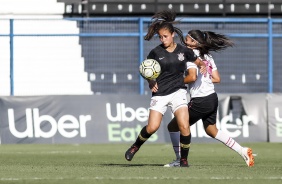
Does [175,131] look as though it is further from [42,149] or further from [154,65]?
[42,149]

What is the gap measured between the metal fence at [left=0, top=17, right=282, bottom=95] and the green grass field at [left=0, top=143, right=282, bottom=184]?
3.04 metres

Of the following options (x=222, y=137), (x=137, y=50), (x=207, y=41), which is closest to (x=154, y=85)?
(x=207, y=41)

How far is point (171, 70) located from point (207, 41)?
960 millimetres

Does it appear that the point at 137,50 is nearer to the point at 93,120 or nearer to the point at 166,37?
the point at 93,120

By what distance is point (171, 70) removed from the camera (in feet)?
40.8

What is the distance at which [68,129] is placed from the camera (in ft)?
67.8

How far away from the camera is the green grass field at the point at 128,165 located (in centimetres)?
1013

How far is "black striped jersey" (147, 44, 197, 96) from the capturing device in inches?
489

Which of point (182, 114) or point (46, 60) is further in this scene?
point (46, 60)

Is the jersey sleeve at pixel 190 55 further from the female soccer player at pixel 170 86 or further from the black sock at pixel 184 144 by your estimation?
the black sock at pixel 184 144

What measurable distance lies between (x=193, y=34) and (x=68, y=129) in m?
8.12

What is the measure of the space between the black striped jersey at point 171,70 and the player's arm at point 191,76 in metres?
0.14

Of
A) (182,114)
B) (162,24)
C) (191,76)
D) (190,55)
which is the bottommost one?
(182,114)

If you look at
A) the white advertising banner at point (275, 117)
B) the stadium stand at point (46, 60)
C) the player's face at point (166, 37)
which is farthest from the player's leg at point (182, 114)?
the stadium stand at point (46, 60)
